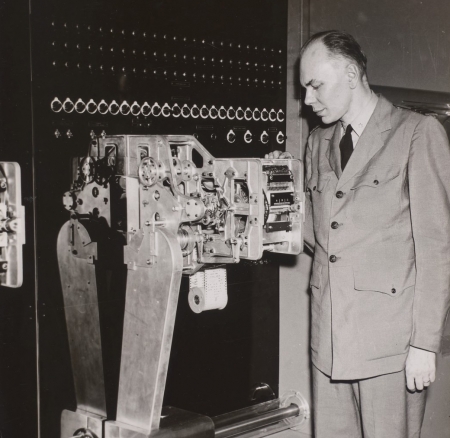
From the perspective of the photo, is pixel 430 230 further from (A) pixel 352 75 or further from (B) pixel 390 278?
(A) pixel 352 75

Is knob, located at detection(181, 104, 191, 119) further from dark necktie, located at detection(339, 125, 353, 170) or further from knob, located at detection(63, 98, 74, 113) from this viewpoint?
dark necktie, located at detection(339, 125, 353, 170)

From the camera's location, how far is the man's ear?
3.03 meters

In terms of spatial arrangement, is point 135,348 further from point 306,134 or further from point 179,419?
point 306,134

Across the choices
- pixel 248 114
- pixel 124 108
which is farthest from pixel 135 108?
pixel 248 114

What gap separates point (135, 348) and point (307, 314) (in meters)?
1.61

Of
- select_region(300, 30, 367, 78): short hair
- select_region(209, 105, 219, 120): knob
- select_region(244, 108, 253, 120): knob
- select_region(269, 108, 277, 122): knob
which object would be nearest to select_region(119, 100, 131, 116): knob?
select_region(209, 105, 219, 120): knob

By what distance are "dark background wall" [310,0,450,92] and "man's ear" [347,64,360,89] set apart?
1014 millimetres

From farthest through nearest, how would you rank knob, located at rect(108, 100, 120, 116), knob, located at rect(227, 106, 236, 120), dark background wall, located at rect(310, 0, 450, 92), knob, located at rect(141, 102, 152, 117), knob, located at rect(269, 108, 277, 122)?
knob, located at rect(269, 108, 277, 122) → dark background wall, located at rect(310, 0, 450, 92) → knob, located at rect(227, 106, 236, 120) → knob, located at rect(141, 102, 152, 117) → knob, located at rect(108, 100, 120, 116)

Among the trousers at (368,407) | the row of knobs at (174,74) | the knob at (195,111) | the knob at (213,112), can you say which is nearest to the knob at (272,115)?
the row of knobs at (174,74)

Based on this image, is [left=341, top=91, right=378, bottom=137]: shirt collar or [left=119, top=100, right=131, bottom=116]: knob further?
[left=119, top=100, right=131, bottom=116]: knob

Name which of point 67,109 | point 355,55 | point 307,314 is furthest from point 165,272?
point 307,314

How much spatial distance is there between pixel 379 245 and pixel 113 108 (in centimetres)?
138

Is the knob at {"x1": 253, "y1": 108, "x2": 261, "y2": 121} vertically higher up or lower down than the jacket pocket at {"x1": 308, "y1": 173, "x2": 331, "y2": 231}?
higher up

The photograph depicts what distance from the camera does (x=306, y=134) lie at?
4125 millimetres
